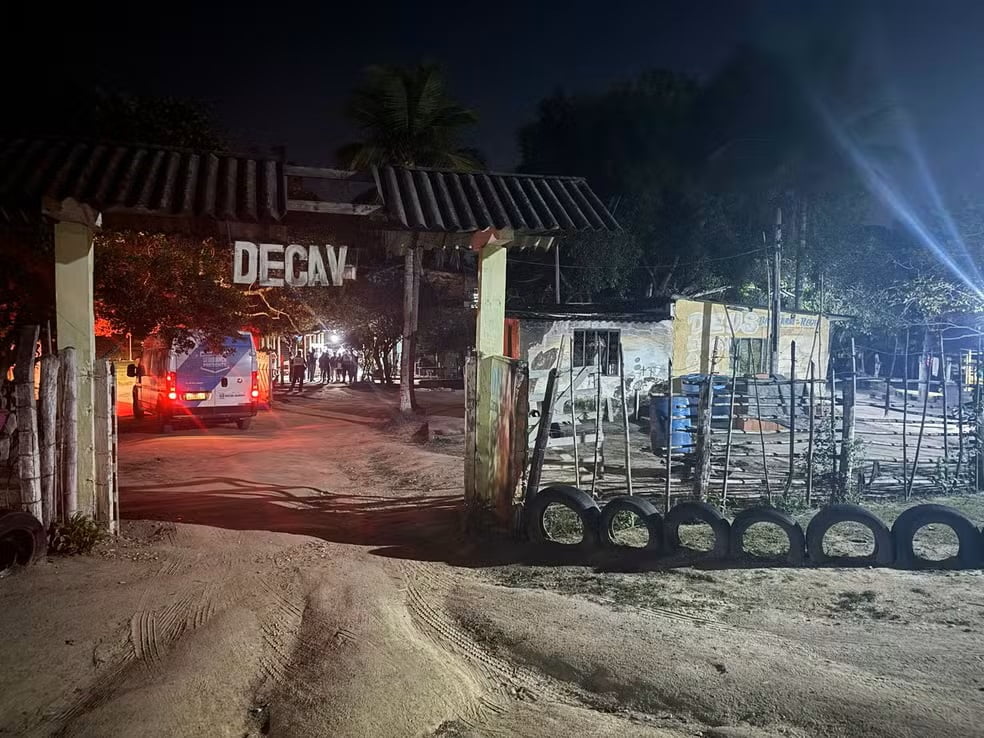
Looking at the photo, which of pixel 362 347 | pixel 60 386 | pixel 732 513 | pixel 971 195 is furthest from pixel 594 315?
pixel 362 347

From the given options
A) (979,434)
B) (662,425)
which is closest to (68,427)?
(662,425)

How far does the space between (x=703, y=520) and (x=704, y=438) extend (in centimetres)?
233

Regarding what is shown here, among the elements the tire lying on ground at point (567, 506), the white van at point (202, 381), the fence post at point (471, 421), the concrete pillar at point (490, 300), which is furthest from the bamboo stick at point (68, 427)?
the white van at point (202, 381)

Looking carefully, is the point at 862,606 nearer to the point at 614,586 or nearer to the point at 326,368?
Answer: the point at 614,586

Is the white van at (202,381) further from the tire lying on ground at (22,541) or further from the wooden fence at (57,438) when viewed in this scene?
the tire lying on ground at (22,541)

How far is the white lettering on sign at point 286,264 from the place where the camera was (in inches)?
284

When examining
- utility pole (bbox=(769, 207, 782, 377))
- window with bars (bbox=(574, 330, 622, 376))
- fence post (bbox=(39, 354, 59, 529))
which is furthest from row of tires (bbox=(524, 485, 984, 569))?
utility pole (bbox=(769, 207, 782, 377))

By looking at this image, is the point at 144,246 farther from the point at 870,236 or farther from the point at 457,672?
the point at 870,236

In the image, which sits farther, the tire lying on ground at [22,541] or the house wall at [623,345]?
the house wall at [623,345]

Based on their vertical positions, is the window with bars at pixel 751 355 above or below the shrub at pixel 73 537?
above

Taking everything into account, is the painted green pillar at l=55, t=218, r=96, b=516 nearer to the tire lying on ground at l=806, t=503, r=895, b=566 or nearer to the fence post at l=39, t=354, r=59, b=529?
the fence post at l=39, t=354, r=59, b=529

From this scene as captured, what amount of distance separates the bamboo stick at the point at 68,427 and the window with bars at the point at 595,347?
1560 centimetres

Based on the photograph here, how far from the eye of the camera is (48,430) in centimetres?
635

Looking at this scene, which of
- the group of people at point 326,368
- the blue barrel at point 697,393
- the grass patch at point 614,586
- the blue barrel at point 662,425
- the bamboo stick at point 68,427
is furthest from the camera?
the group of people at point 326,368
